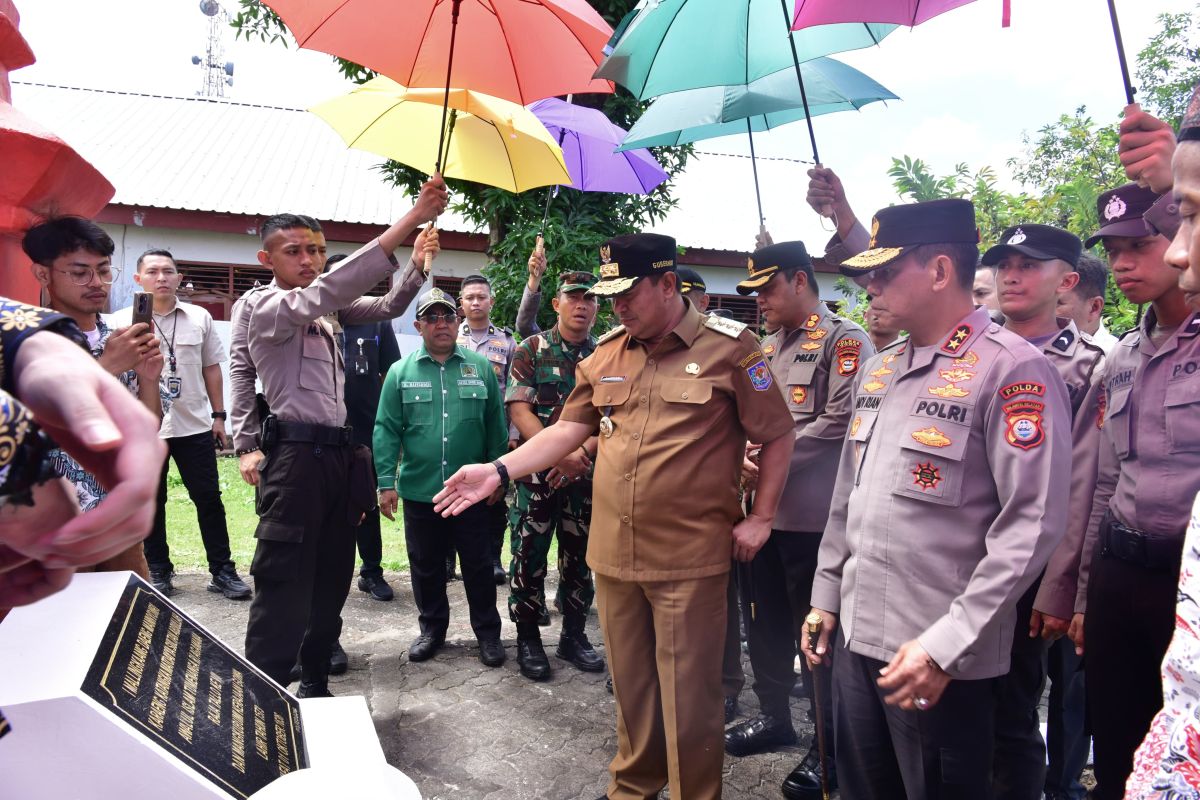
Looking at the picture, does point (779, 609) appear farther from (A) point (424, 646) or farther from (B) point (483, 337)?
(B) point (483, 337)

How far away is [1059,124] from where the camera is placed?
952 centimetres

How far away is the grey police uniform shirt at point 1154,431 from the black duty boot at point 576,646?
278cm

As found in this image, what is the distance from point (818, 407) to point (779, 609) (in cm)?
99

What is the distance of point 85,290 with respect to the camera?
291 centimetres

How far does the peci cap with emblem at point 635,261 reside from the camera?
114 inches

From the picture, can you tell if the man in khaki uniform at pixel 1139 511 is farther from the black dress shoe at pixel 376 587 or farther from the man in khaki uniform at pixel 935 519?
the black dress shoe at pixel 376 587

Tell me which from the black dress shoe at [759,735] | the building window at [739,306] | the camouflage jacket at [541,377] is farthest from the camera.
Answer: the building window at [739,306]

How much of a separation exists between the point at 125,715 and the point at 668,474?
1.76 m

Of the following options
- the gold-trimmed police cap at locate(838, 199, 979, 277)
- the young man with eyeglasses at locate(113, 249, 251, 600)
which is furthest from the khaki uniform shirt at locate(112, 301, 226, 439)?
the gold-trimmed police cap at locate(838, 199, 979, 277)

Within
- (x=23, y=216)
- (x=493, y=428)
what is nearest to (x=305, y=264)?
(x=23, y=216)

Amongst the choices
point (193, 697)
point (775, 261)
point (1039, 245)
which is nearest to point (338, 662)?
point (193, 697)

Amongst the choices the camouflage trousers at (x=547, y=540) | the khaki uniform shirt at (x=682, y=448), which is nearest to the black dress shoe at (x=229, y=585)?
the camouflage trousers at (x=547, y=540)

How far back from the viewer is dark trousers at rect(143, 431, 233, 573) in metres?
5.31

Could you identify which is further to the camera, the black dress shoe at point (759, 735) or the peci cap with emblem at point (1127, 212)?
the black dress shoe at point (759, 735)
